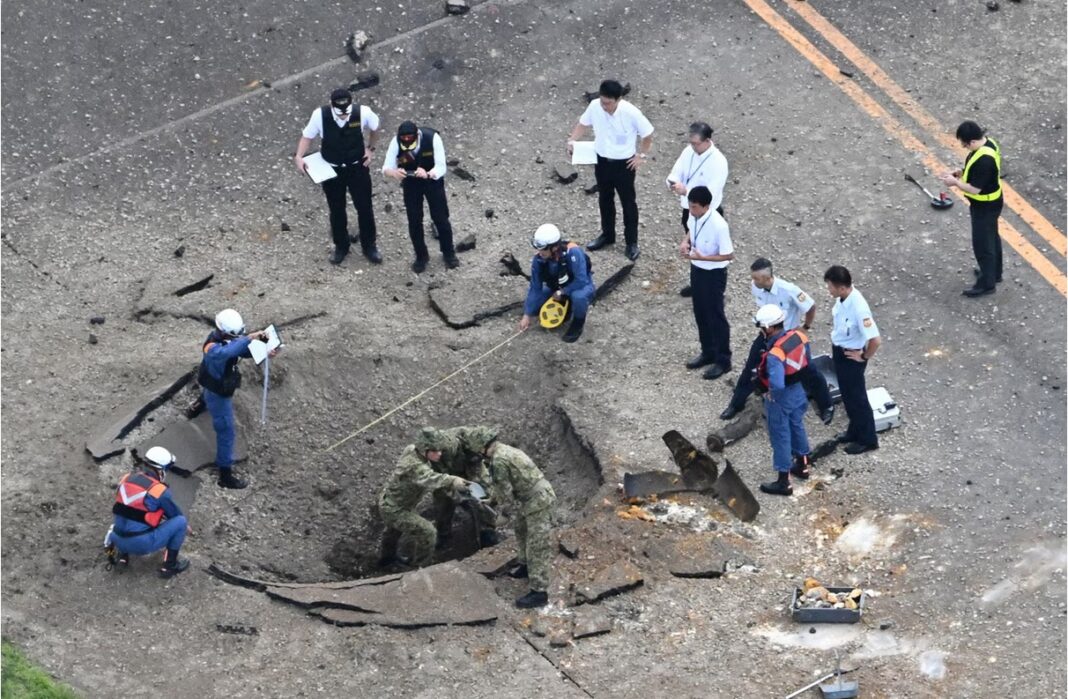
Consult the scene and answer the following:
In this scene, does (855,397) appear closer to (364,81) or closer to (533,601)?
(533,601)

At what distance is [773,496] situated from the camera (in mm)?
14125

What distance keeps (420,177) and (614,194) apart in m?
1.87

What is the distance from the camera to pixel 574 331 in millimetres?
15680

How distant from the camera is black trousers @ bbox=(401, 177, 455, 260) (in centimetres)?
1620

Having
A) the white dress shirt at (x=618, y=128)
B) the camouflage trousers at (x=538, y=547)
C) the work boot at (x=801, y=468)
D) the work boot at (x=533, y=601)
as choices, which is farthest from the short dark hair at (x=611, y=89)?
the work boot at (x=533, y=601)


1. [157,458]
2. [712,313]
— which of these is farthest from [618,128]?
[157,458]

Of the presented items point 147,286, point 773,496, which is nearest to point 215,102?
point 147,286

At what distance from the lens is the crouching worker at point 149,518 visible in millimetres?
13055

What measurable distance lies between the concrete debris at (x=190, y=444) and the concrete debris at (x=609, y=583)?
3.16 metres

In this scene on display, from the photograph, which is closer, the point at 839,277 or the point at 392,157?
the point at 839,277

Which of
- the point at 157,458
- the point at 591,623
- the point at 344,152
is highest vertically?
the point at 344,152

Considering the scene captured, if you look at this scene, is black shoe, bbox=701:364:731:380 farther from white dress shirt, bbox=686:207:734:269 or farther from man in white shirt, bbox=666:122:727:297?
man in white shirt, bbox=666:122:727:297

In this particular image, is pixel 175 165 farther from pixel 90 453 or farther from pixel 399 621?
pixel 399 621

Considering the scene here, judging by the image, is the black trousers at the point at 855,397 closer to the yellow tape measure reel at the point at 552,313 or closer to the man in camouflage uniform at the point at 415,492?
the yellow tape measure reel at the point at 552,313
